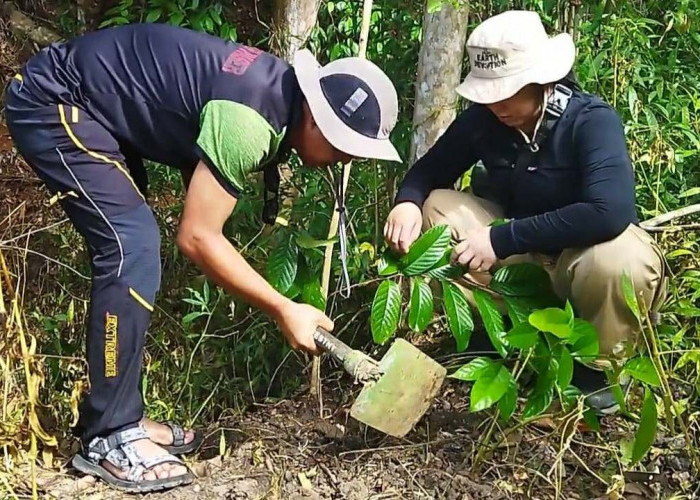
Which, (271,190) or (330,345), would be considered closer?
(330,345)

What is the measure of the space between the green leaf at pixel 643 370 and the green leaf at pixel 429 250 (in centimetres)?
52

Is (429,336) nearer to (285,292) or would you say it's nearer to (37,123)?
(285,292)

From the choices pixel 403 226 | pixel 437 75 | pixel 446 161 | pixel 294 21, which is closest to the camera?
pixel 403 226

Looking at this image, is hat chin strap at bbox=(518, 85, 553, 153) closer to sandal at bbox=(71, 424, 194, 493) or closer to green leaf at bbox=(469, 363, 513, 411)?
green leaf at bbox=(469, 363, 513, 411)

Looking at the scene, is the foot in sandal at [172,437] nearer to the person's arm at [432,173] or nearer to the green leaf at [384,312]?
the green leaf at [384,312]

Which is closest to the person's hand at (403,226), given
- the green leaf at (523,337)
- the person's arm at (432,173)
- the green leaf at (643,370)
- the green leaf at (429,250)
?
the person's arm at (432,173)

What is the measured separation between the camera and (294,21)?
2.98m

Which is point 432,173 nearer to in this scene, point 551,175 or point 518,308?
point 551,175

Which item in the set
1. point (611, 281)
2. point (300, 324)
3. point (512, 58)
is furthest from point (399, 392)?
point (512, 58)

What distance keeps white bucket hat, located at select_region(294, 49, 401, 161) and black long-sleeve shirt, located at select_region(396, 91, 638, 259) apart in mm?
483

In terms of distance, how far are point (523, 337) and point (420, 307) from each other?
28cm

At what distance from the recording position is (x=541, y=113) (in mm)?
2314

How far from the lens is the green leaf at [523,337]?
195cm

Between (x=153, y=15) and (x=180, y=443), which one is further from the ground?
(x=153, y=15)
